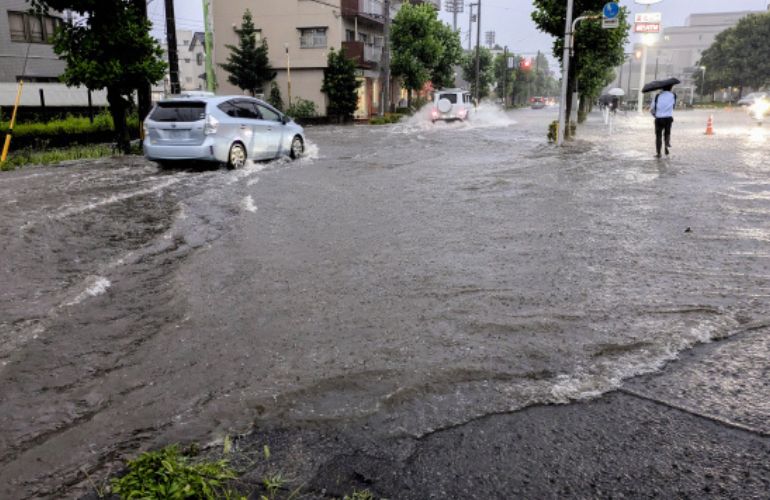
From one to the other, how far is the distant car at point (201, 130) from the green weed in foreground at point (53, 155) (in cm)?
346

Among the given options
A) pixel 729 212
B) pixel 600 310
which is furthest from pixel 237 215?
pixel 729 212

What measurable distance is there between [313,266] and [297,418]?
2.92 meters

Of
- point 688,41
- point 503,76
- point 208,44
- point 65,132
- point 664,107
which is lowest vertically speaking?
point 65,132

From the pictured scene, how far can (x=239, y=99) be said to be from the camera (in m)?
13.0

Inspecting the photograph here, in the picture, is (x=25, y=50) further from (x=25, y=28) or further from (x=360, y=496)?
(x=360, y=496)

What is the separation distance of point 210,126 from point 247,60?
91.6 feet

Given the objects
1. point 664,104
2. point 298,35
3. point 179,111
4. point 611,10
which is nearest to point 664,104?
point 664,104

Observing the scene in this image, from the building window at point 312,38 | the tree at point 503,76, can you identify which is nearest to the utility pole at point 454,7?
the tree at point 503,76

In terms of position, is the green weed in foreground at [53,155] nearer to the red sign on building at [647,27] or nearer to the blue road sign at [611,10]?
the blue road sign at [611,10]

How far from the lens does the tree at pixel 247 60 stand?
37.6 metres

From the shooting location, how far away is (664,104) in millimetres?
14570

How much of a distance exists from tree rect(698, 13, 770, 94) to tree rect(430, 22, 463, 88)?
4440 cm

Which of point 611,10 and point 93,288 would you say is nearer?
point 93,288

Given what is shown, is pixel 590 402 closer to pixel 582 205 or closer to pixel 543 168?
pixel 582 205
